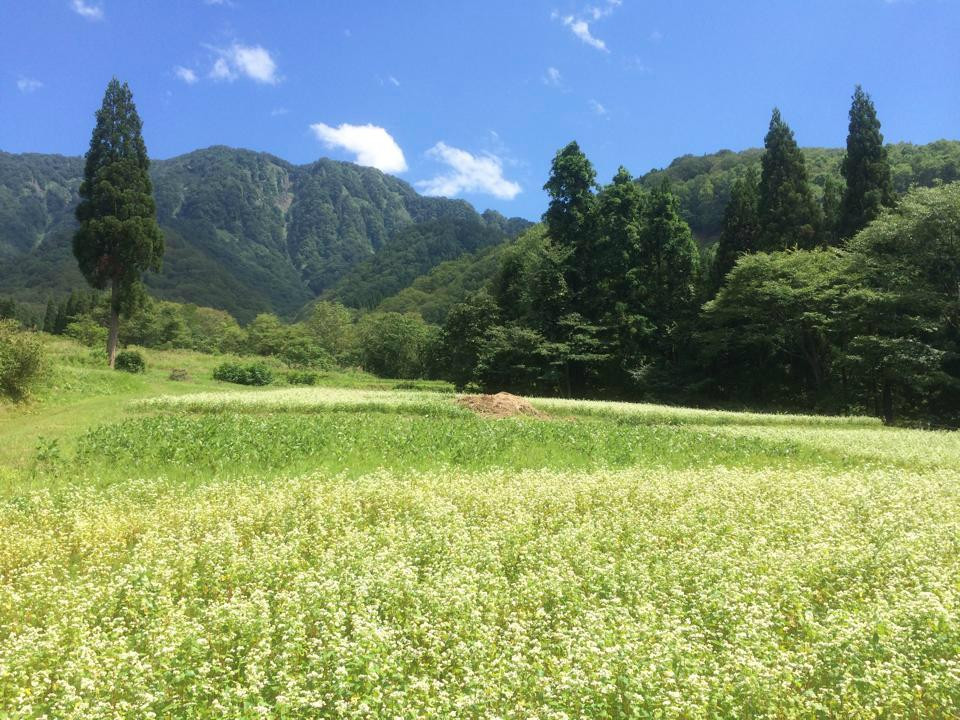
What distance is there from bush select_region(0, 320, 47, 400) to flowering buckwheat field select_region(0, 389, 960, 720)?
1090cm

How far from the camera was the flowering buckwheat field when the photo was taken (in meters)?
4.00

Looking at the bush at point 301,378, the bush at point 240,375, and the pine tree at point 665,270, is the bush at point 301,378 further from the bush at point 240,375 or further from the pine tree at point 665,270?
the pine tree at point 665,270

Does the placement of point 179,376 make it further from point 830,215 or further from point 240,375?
point 830,215

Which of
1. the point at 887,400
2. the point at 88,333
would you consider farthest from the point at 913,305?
the point at 88,333

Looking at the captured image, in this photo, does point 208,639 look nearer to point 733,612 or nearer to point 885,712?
point 733,612

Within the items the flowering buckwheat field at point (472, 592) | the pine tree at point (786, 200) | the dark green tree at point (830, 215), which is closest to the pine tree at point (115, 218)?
the flowering buckwheat field at point (472, 592)

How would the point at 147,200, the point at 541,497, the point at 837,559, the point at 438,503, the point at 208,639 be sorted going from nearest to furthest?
1. the point at 208,639
2. the point at 837,559
3. the point at 438,503
4. the point at 541,497
5. the point at 147,200

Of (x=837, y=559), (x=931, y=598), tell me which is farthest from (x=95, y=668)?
(x=837, y=559)

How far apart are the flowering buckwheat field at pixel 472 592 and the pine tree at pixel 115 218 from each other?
30.1 meters

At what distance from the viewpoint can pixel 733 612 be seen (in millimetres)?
5344

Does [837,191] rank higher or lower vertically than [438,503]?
higher

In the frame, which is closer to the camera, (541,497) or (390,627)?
(390,627)

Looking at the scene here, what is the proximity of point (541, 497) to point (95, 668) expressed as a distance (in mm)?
7061

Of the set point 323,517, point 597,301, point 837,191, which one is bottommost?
point 323,517
